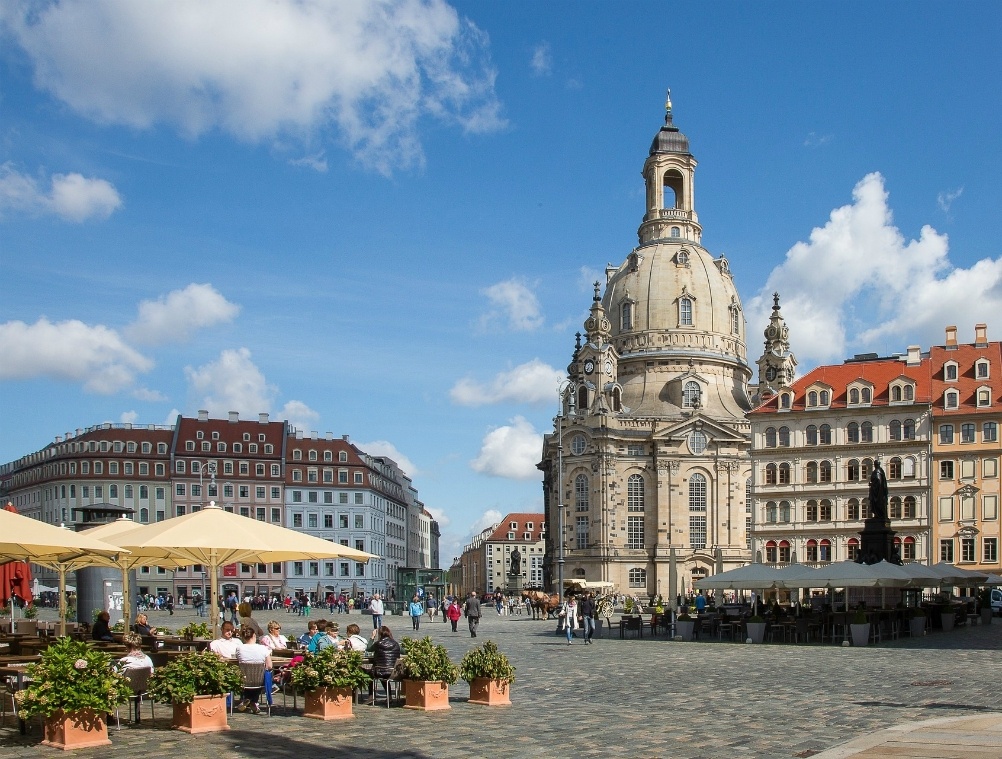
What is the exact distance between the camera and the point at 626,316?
118m

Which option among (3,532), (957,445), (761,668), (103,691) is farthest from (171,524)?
(957,445)

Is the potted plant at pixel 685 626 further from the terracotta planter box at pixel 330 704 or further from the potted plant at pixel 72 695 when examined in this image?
the potted plant at pixel 72 695

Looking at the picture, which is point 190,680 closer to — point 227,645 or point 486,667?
point 227,645

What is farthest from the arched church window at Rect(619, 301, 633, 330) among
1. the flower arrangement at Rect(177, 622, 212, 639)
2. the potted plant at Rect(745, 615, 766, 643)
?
the flower arrangement at Rect(177, 622, 212, 639)

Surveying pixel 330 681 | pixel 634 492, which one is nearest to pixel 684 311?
pixel 634 492

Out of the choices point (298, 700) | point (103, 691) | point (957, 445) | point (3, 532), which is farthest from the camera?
point (957, 445)

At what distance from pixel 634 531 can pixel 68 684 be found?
9631cm

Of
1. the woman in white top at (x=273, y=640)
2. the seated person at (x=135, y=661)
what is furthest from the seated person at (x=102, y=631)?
the seated person at (x=135, y=661)

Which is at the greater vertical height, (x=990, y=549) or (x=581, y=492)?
(x=581, y=492)

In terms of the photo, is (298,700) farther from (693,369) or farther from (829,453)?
(693,369)

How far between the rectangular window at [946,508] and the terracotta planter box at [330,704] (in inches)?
2477

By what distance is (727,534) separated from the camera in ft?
356

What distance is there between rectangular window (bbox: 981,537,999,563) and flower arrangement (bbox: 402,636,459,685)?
60.3m

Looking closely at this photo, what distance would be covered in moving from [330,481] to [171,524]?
95626 millimetres
